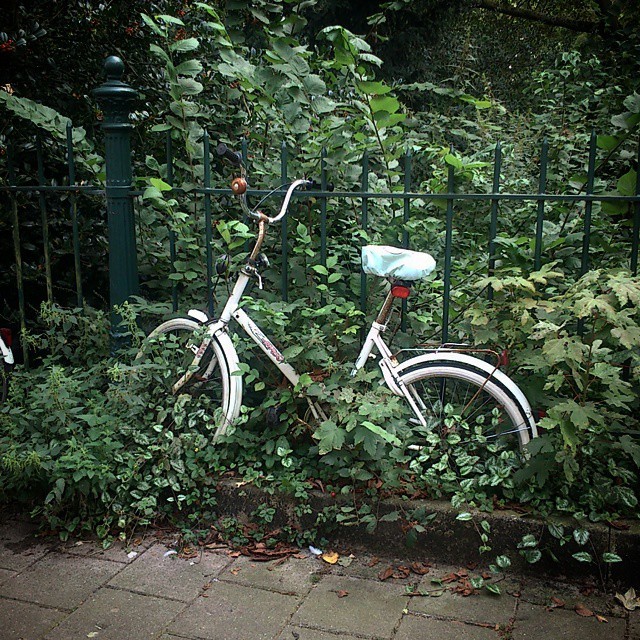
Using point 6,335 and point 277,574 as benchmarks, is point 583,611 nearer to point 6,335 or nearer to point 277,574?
point 277,574

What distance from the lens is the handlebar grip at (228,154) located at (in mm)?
3348

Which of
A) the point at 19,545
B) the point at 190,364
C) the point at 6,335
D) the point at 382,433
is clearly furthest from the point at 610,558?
the point at 6,335

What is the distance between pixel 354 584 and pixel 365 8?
7.80 meters

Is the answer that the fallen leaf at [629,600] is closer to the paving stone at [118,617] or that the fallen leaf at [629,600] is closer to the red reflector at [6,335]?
the paving stone at [118,617]

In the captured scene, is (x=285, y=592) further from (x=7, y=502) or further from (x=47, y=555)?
(x=7, y=502)

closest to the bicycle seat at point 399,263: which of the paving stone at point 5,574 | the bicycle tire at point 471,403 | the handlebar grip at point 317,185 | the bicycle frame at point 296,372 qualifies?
the bicycle frame at point 296,372

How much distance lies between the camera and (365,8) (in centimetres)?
907

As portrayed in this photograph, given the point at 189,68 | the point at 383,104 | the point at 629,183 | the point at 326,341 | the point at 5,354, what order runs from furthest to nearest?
the point at 5,354
the point at 189,68
the point at 383,104
the point at 326,341
the point at 629,183

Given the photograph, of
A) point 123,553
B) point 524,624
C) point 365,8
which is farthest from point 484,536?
point 365,8

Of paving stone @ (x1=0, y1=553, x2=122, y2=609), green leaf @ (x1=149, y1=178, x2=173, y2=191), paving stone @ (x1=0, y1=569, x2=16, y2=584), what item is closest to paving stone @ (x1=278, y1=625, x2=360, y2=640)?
paving stone @ (x1=0, y1=553, x2=122, y2=609)

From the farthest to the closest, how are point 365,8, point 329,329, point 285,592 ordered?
point 365,8 → point 329,329 → point 285,592

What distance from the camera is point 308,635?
8.72ft

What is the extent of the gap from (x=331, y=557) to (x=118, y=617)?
90 cm

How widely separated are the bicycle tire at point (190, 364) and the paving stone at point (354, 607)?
36.5 inches
